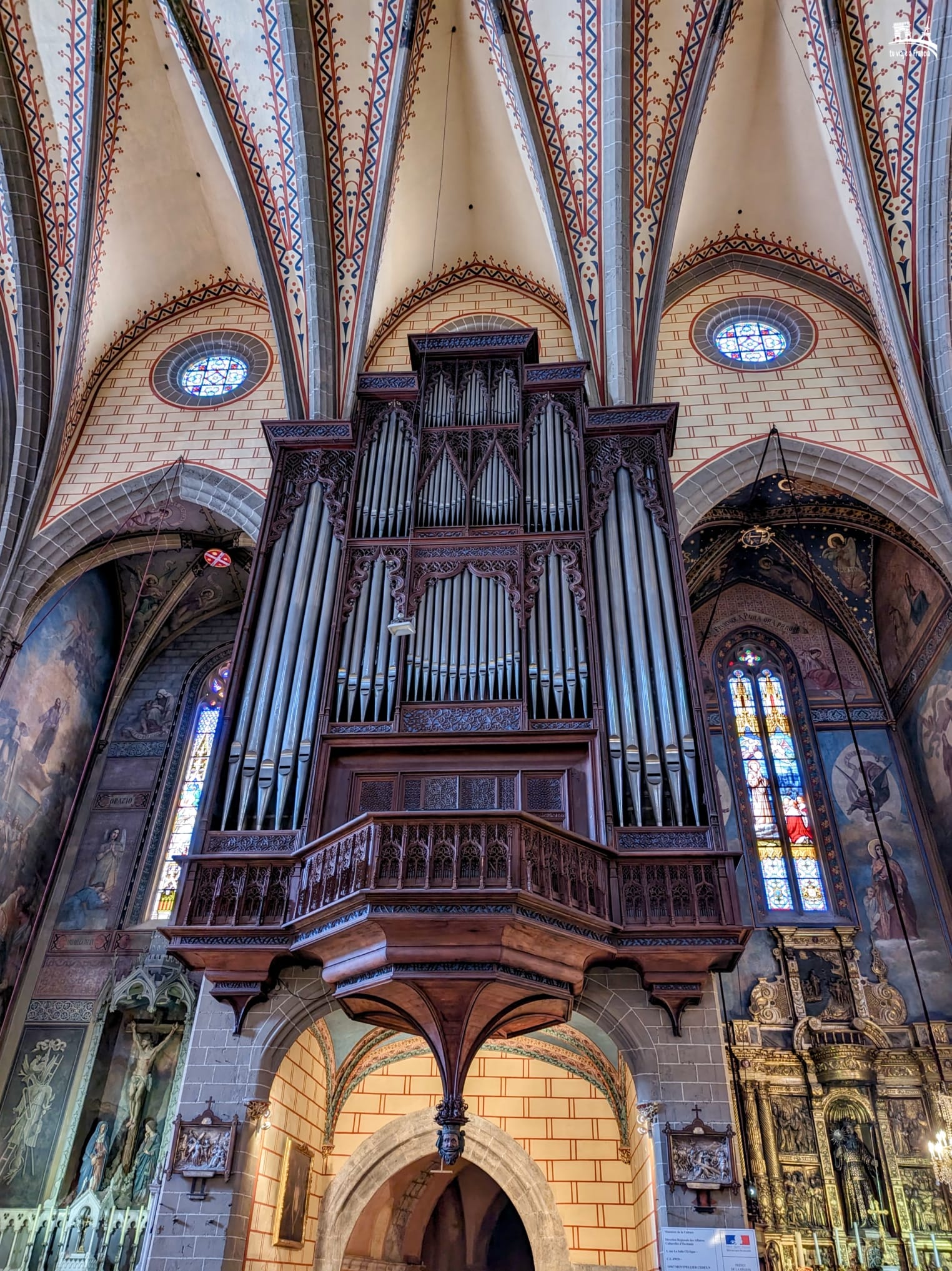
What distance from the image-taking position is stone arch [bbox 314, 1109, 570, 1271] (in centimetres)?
1092

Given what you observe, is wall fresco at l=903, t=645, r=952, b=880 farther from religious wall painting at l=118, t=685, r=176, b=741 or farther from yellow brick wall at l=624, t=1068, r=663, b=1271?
religious wall painting at l=118, t=685, r=176, b=741

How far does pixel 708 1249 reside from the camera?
8.09 metres

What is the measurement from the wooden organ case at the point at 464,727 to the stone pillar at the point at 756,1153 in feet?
13.3

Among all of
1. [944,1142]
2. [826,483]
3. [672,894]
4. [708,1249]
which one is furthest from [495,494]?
[944,1142]

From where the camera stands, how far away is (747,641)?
1608cm

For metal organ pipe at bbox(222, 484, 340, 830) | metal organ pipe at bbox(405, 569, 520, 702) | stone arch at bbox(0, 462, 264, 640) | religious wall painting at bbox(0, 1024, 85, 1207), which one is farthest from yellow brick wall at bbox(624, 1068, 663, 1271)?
stone arch at bbox(0, 462, 264, 640)

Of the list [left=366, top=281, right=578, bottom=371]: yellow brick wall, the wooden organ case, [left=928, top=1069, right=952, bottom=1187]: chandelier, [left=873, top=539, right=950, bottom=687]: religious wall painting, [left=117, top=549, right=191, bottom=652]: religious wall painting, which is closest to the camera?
Result: the wooden organ case

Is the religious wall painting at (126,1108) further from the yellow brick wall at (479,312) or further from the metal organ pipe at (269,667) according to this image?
the yellow brick wall at (479,312)

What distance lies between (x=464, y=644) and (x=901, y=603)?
7.75 m

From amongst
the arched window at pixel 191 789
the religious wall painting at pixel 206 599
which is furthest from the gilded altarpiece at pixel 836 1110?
the religious wall painting at pixel 206 599

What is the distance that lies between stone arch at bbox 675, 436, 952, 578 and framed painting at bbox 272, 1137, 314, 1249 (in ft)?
29.1

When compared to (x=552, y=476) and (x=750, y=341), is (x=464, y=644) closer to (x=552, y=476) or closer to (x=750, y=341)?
(x=552, y=476)

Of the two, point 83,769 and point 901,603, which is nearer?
point 901,603

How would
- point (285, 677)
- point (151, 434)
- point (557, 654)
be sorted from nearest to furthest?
point (557, 654)
point (285, 677)
point (151, 434)
